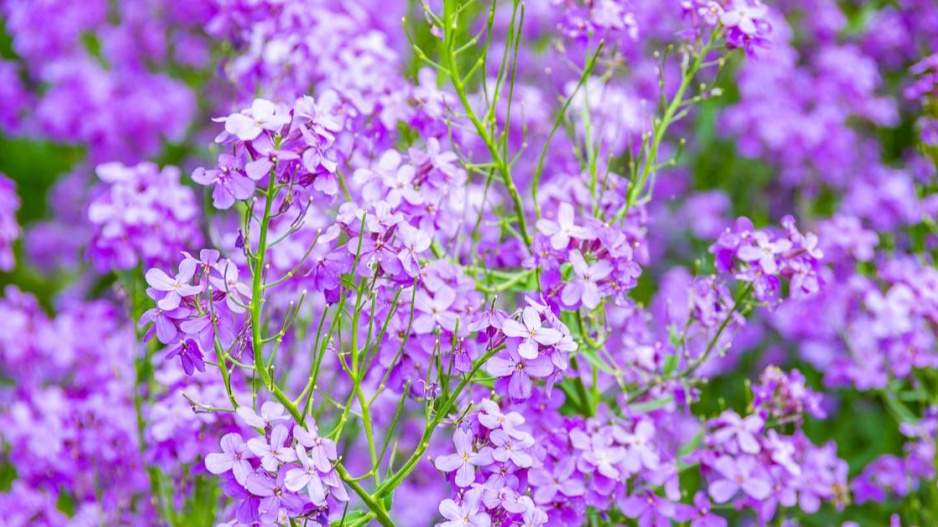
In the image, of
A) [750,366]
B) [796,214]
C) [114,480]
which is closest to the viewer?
[114,480]

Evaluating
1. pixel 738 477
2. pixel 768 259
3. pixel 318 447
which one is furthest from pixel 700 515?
pixel 318 447

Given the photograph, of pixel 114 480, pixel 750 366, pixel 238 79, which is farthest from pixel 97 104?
pixel 750 366

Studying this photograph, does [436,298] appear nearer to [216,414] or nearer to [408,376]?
[408,376]

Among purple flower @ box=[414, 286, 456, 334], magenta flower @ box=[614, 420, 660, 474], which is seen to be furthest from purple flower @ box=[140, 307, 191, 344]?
magenta flower @ box=[614, 420, 660, 474]

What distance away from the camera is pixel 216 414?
7.30 feet

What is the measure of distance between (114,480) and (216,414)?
0.63m

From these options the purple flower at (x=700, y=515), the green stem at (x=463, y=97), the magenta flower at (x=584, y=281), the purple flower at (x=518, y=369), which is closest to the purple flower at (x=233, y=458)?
the purple flower at (x=518, y=369)

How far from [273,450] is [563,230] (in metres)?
0.64

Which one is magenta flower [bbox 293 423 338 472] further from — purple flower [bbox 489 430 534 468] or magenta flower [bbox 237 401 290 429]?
purple flower [bbox 489 430 534 468]

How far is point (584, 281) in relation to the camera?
6.20ft

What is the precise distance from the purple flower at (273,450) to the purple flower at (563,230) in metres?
0.58

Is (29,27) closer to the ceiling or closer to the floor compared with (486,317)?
closer to the floor

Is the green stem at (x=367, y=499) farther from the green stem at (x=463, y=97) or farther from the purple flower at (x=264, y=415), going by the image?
the green stem at (x=463, y=97)

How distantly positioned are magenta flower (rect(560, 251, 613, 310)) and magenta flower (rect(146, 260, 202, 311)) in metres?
0.61
